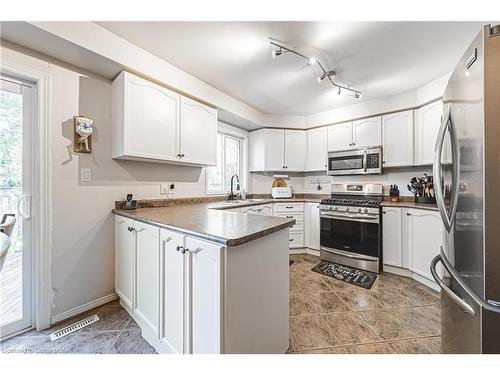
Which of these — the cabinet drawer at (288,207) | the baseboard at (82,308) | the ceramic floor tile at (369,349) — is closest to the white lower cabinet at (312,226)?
the cabinet drawer at (288,207)

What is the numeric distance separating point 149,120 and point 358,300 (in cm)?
275

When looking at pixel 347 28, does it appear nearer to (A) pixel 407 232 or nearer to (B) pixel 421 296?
(A) pixel 407 232

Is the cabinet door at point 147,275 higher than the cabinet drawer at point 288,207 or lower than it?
lower

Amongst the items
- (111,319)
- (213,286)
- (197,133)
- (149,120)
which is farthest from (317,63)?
(111,319)

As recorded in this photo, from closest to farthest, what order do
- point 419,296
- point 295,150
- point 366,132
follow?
point 419,296 → point 366,132 → point 295,150

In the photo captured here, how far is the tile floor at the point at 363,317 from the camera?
58.4 inches

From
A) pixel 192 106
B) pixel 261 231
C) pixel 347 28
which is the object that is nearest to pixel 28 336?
pixel 261 231

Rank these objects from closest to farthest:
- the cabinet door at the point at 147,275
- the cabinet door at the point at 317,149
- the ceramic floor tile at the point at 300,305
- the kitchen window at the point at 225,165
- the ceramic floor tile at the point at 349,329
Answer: the cabinet door at the point at 147,275, the ceramic floor tile at the point at 349,329, the ceramic floor tile at the point at 300,305, the kitchen window at the point at 225,165, the cabinet door at the point at 317,149

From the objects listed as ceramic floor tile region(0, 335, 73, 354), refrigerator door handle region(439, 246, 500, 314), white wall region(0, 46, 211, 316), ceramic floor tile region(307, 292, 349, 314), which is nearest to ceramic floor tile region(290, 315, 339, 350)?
ceramic floor tile region(307, 292, 349, 314)

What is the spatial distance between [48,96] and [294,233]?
11.1ft

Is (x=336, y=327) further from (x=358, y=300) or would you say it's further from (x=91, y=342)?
(x=91, y=342)

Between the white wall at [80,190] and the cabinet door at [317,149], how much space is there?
2.86 meters

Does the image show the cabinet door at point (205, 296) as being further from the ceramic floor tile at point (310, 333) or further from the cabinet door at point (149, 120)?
the cabinet door at point (149, 120)

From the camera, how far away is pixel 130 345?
1476 mm
